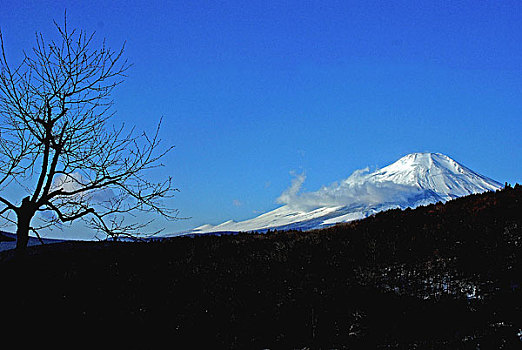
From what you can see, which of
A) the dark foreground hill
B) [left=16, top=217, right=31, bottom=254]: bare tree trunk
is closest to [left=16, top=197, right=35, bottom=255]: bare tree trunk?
[left=16, top=217, right=31, bottom=254]: bare tree trunk

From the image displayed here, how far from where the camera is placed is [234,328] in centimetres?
1135

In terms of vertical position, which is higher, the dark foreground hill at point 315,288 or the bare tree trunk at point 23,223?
the bare tree trunk at point 23,223

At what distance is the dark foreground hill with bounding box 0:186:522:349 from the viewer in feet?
34.7

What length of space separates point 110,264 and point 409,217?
923 centimetres

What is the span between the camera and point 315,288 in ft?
41.8

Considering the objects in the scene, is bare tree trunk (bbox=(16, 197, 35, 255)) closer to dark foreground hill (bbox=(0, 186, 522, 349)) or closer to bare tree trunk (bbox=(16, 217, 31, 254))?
bare tree trunk (bbox=(16, 217, 31, 254))

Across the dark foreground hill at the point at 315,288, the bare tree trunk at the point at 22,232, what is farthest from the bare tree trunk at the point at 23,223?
the dark foreground hill at the point at 315,288

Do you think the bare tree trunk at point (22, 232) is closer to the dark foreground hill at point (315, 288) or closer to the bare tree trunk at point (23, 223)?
the bare tree trunk at point (23, 223)

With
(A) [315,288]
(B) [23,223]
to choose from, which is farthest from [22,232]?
(A) [315,288]

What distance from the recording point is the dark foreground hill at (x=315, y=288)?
1059 cm

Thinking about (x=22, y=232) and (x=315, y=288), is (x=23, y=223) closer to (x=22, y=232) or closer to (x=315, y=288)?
(x=22, y=232)

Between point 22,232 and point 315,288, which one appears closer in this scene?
point 22,232

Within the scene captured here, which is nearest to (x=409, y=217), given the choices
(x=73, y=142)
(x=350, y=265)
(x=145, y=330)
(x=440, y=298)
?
(x=350, y=265)

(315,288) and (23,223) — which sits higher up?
(23,223)
